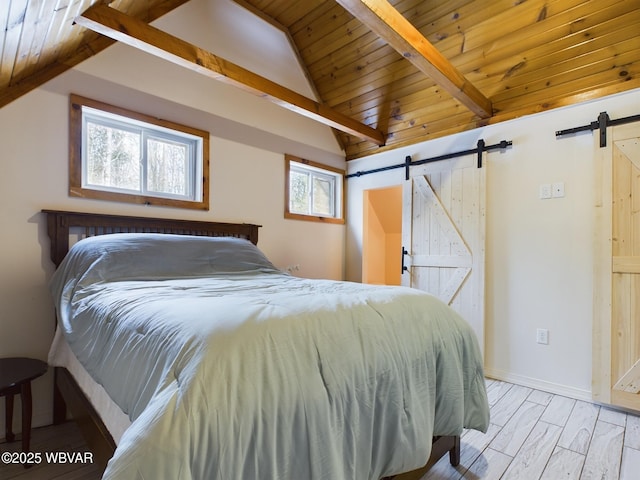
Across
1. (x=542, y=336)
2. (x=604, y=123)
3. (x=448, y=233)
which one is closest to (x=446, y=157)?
(x=448, y=233)

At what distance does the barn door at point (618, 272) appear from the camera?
2.33m

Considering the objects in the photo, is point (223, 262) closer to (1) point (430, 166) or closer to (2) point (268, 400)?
(2) point (268, 400)

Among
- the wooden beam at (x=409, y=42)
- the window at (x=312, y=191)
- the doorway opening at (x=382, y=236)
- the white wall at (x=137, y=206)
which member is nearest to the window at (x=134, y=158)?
the white wall at (x=137, y=206)

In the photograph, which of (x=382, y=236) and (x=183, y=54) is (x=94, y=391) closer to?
(x=183, y=54)

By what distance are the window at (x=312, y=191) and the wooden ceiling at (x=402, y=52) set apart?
70cm

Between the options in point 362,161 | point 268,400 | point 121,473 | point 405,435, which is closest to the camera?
point 121,473

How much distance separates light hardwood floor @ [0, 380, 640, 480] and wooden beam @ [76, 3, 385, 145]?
8.10 feet

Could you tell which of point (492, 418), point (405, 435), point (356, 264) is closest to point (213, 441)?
point (405, 435)

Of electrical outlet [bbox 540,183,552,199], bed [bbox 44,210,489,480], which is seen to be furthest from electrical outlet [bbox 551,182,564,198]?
bed [bbox 44,210,489,480]

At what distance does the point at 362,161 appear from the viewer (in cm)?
430

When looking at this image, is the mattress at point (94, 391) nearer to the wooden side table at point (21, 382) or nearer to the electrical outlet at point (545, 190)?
the wooden side table at point (21, 382)

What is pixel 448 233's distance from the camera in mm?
3348

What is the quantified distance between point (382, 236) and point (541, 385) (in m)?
2.92

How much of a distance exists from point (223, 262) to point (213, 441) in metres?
1.77
